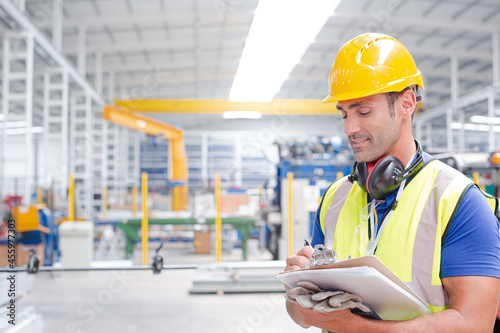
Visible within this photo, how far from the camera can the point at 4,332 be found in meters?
2.93

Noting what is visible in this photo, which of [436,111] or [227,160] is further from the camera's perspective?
[227,160]

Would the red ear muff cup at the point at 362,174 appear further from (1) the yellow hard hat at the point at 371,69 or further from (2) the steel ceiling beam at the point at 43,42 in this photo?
(2) the steel ceiling beam at the point at 43,42

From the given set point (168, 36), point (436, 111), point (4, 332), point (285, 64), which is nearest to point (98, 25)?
point (168, 36)

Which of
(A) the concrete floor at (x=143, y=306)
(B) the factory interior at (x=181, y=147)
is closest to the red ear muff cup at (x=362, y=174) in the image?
(B) the factory interior at (x=181, y=147)

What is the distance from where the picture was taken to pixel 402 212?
3.85 ft

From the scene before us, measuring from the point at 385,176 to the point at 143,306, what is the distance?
5.22 metres

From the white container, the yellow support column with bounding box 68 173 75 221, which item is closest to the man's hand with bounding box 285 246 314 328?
the white container

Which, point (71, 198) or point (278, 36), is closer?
point (71, 198)

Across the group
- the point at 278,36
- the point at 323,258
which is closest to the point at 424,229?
the point at 323,258

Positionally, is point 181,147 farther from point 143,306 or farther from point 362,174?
point 362,174

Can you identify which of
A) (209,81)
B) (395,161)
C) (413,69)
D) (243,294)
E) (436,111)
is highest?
(209,81)

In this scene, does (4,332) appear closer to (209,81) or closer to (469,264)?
(469,264)

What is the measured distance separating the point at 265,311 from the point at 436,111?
43.2 ft

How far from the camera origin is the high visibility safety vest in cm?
108
